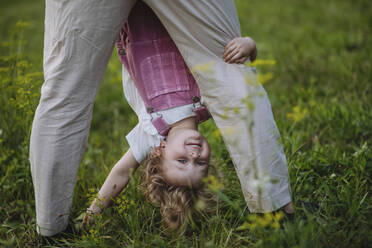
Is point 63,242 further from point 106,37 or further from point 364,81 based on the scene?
point 364,81

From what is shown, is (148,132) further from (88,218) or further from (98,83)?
(88,218)

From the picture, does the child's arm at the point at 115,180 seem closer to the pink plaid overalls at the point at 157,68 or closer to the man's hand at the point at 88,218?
the man's hand at the point at 88,218

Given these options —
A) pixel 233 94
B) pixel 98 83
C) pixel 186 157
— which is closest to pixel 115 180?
pixel 186 157

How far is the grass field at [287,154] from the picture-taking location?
162cm

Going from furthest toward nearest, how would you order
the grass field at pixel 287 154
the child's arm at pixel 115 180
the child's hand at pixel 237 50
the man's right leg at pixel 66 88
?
the child's arm at pixel 115 180, the grass field at pixel 287 154, the child's hand at pixel 237 50, the man's right leg at pixel 66 88

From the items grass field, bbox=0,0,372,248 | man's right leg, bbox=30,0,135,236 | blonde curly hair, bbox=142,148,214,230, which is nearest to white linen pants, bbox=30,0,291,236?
man's right leg, bbox=30,0,135,236

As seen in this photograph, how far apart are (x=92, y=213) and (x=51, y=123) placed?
58 cm

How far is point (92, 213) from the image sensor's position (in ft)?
5.79

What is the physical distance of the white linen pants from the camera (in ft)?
4.58

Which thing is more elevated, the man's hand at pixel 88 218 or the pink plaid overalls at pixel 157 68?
the pink plaid overalls at pixel 157 68

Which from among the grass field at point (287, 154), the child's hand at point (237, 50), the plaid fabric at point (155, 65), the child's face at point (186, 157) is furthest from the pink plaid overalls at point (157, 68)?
the grass field at point (287, 154)

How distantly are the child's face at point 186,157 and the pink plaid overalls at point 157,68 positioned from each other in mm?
112

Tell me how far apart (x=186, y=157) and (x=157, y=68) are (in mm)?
540

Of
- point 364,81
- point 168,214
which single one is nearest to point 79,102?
point 168,214
